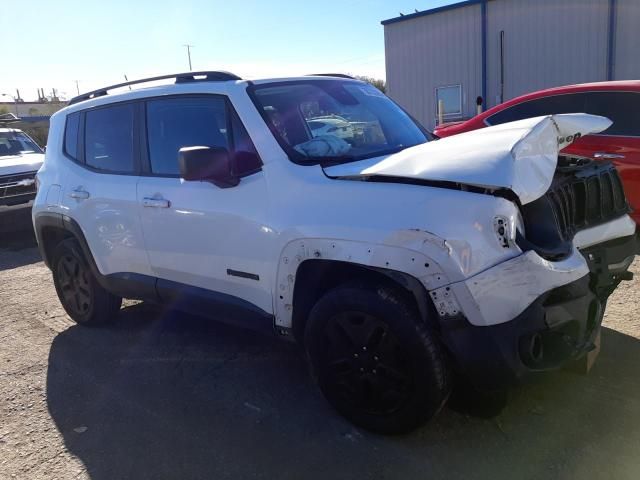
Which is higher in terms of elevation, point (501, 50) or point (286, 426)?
point (501, 50)

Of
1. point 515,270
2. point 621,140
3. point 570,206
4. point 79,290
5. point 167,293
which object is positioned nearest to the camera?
point 515,270

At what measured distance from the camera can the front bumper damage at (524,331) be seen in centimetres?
248

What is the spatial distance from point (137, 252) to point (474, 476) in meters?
2.68

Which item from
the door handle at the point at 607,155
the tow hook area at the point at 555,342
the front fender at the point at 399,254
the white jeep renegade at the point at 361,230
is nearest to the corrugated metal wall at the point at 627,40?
the door handle at the point at 607,155

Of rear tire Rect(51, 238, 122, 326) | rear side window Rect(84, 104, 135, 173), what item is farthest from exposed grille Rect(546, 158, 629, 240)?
rear tire Rect(51, 238, 122, 326)

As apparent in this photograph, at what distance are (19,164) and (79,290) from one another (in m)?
5.92

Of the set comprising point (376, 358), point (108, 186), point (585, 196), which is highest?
point (108, 186)

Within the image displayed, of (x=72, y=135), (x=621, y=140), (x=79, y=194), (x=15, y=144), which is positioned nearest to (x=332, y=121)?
(x=79, y=194)

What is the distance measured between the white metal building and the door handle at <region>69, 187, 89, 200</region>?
45.3ft

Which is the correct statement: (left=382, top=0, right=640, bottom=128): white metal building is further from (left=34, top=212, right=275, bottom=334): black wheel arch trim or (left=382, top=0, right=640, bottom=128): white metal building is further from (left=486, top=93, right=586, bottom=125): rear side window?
(left=34, top=212, right=275, bottom=334): black wheel arch trim

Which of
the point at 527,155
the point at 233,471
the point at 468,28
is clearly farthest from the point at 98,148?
the point at 468,28

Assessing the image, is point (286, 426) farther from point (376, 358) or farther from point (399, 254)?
point (399, 254)

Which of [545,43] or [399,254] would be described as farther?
[545,43]

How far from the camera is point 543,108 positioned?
660 cm
